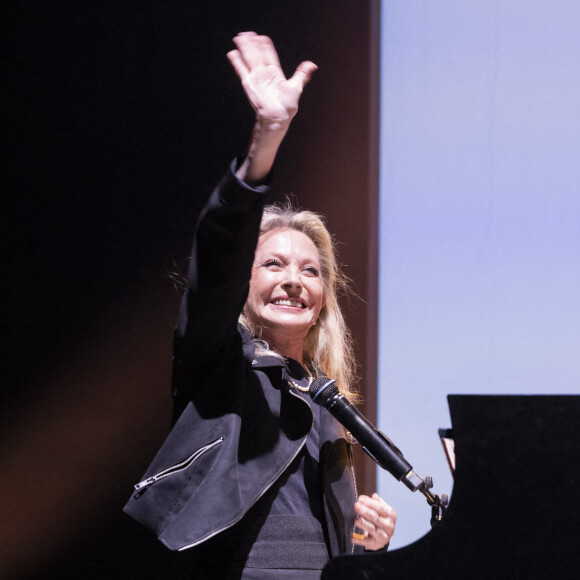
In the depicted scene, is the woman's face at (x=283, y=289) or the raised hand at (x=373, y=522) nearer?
the raised hand at (x=373, y=522)

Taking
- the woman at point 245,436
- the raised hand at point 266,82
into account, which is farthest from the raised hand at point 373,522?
the raised hand at point 266,82

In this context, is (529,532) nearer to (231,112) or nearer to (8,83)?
(231,112)

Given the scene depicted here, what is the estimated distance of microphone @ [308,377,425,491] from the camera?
100 centimetres

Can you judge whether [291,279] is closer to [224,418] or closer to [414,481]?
[224,418]

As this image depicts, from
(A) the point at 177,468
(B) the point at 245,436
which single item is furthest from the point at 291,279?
(A) the point at 177,468

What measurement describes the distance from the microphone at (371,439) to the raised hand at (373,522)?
0.64 ft

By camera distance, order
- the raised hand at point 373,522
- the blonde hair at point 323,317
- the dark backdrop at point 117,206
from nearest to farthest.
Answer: the raised hand at point 373,522
the blonde hair at point 323,317
the dark backdrop at point 117,206

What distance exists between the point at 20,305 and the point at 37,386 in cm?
23

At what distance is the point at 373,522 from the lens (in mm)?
1215

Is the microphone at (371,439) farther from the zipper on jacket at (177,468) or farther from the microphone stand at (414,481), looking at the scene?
the zipper on jacket at (177,468)

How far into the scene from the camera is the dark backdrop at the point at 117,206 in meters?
1.87

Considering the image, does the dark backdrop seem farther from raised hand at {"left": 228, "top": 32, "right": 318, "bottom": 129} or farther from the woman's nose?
raised hand at {"left": 228, "top": 32, "right": 318, "bottom": 129}

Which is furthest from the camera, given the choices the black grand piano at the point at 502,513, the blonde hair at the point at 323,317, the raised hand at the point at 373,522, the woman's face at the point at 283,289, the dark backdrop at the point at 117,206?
the dark backdrop at the point at 117,206

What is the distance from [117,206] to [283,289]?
30.5 inches
